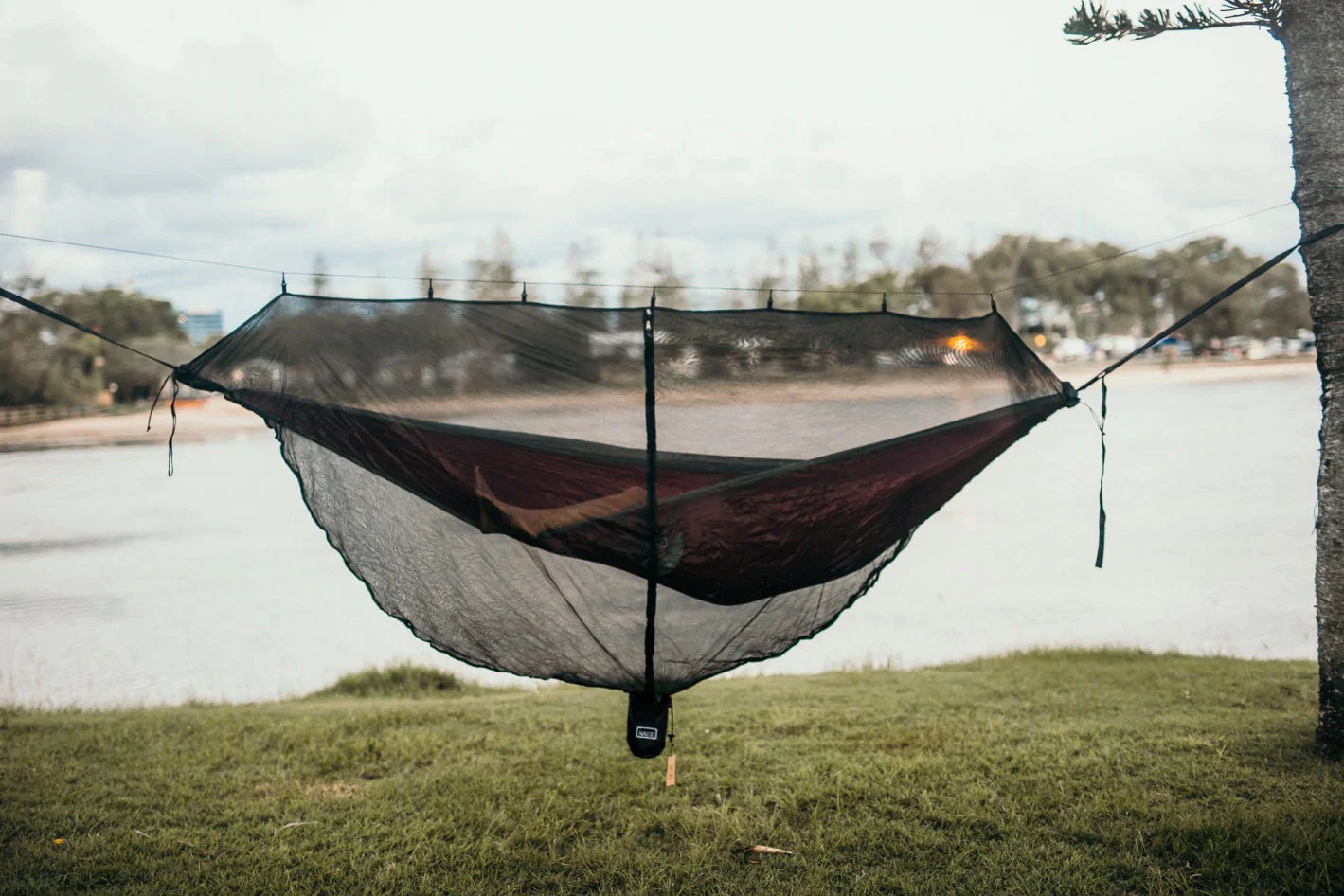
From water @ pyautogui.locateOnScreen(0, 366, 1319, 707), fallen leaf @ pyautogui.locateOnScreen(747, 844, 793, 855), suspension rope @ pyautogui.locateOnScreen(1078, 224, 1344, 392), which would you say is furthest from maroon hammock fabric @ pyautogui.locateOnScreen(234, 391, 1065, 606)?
water @ pyautogui.locateOnScreen(0, 366, 1319, 707)

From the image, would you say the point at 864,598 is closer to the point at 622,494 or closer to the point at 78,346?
the point at 622,494

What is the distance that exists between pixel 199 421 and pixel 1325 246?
56.2 feet

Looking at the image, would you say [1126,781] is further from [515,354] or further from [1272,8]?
[1272,8]

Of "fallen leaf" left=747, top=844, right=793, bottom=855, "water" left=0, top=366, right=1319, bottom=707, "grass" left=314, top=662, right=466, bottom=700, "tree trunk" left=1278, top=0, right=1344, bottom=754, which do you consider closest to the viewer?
"fallen leaf" left=747, top=844, right=793, bottom=855

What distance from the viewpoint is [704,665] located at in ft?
7.09

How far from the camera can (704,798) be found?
97.9 inches

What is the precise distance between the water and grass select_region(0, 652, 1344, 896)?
1820mm

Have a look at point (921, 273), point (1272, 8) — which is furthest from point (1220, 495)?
point (1272, 8)

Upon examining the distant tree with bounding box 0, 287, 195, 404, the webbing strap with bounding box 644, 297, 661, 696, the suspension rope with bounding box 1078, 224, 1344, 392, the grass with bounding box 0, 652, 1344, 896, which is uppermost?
the distant tree with bounding box 0, 287, 195, 404

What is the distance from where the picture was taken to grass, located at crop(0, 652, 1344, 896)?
205 centimetres

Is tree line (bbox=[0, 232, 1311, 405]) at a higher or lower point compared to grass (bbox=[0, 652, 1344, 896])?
higher

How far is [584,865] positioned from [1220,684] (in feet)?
8.48

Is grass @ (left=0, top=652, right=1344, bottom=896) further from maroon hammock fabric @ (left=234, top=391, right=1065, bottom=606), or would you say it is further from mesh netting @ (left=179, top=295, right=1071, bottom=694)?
maroon hammock fabric @ (left=234, top=391, right=1065, bottom=606)

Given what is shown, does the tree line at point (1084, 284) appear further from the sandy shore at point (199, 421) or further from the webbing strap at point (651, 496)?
the webbing strap at point (651, 496)
